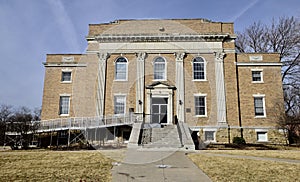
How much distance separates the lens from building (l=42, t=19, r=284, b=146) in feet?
65.7

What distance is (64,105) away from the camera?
69.3 ft

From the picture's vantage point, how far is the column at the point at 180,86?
2016cm

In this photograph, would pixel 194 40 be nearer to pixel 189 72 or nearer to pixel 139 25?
pixel 189 72

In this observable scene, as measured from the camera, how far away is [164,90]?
67.6 ft

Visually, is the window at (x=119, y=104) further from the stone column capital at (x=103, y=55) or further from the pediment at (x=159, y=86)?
the stone column capital at (x=103, y=55)

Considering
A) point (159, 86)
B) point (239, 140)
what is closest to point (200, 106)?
point (159, 86)

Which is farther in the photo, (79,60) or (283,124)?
(79,60)

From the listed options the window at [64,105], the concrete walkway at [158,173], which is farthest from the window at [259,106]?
the window at [64,105]

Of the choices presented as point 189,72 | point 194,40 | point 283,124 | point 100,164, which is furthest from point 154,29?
point 100,164

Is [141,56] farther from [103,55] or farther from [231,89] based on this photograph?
[231,89]

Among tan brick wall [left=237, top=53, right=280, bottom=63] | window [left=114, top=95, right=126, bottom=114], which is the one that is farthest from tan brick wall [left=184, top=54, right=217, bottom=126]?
window [left=114, top=95, right=126, bottom=114]

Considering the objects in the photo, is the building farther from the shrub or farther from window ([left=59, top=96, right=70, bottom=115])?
the shrub

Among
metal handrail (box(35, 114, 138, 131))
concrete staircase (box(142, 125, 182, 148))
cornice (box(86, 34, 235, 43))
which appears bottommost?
concrete staircase (box(142, 125, 182, 148))

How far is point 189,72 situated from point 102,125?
364 inches
